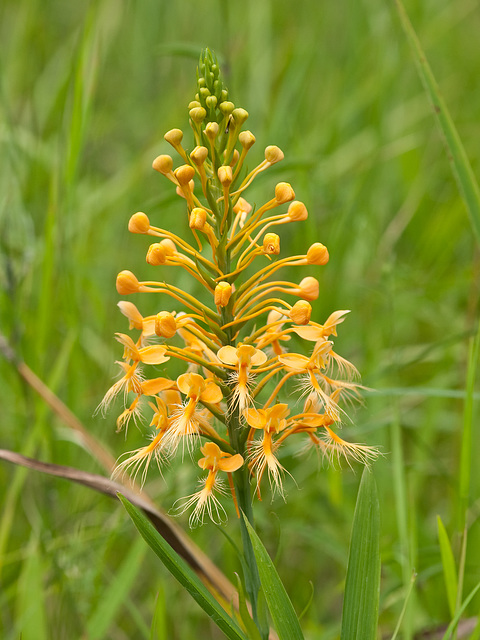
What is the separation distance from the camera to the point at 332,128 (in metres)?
3.79

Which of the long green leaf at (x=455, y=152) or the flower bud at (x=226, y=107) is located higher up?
the long green leaf at (x=455, y=152)

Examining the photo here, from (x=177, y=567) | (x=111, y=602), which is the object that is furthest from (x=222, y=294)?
(x=111, y=602)

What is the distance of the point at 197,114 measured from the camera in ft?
4.99

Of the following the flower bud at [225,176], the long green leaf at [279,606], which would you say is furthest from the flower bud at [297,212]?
Answer: the long green leaf at [279,606]

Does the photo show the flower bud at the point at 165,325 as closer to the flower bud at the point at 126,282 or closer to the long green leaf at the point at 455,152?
the flower bud at the point at 126,282

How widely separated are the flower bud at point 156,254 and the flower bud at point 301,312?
33cm

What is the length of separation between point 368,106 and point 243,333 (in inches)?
110

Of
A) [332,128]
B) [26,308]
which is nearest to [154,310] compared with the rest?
[26,308]

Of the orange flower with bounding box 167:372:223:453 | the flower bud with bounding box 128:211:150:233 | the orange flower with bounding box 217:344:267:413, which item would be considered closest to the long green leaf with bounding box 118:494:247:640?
the orange flower with bounding box 167:372:223:453

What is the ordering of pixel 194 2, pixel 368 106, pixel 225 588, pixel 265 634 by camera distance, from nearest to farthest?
pixel 265 634 < pixel 225 588 < pixel 368 106 < pixel 194 2

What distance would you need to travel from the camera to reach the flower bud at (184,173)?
1.53 m

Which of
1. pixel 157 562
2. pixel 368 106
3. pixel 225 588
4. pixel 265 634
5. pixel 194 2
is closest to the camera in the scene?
pixel 265 634

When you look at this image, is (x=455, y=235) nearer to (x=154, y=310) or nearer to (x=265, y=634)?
(x=154, y=310)

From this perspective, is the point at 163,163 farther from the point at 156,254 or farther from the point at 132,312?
the point at 132,312
